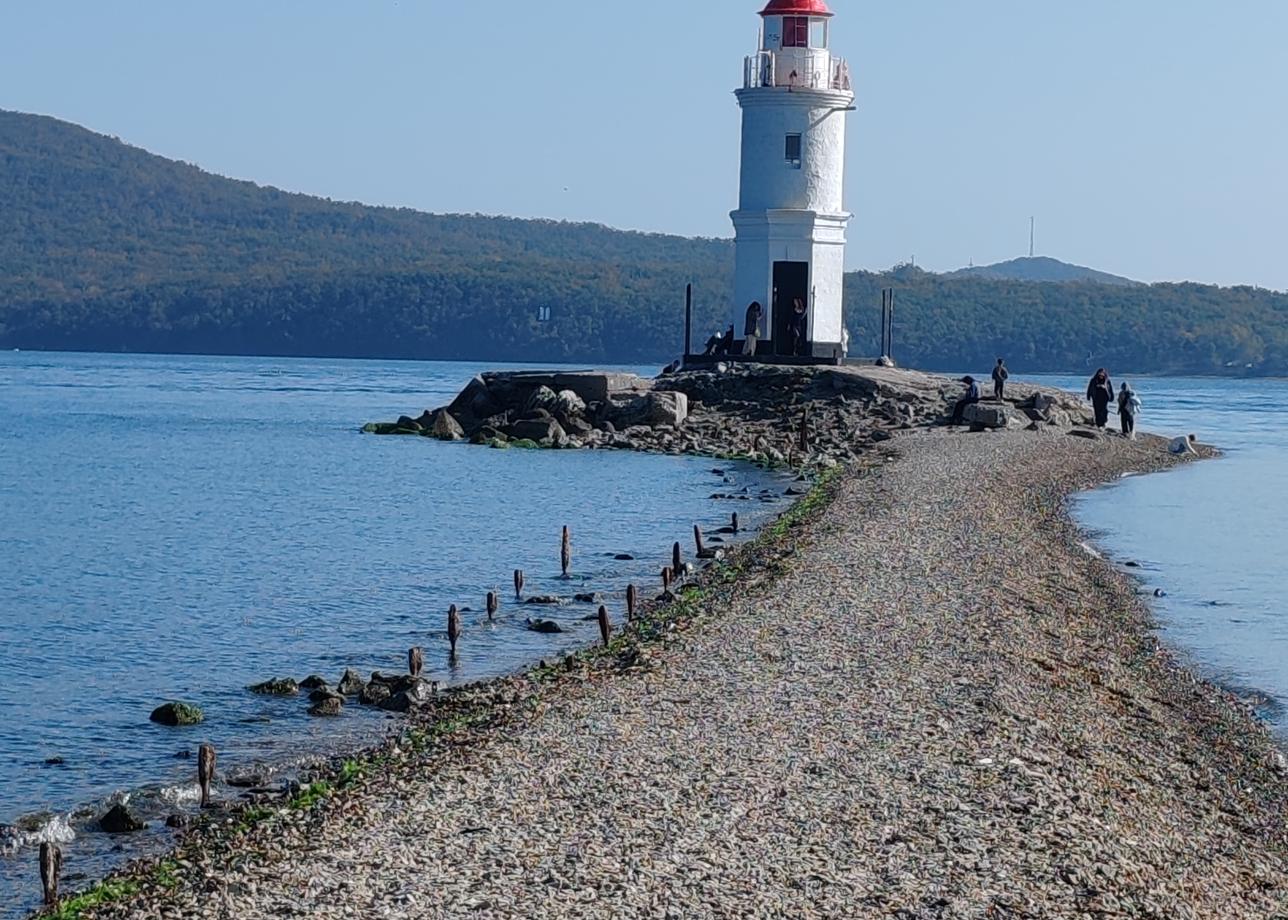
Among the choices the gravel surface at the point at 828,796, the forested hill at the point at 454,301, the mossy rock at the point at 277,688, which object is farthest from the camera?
the forested hill at the point at 454,301

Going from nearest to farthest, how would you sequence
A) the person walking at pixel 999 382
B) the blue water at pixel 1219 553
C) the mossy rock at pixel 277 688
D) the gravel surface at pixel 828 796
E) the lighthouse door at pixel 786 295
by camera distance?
the gravel surface at pixel 828 796
the mossy rock at pixel 277 688
the blue water at pixel 1219 553
the lighthouse door at pixel 786 295
the person walking at pixel 999 382

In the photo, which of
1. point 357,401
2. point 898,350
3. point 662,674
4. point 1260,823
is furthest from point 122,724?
point 898,350

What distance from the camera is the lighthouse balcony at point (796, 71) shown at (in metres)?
37.8

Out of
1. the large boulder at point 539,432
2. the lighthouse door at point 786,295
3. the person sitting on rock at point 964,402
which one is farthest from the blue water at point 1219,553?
the large boulder at point 539,432

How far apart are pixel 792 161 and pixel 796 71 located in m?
1.86

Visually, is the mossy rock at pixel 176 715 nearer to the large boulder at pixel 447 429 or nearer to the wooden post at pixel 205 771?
the wooden post at pixel 205 771

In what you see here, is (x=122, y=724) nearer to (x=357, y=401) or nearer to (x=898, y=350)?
(x=357, y=401)

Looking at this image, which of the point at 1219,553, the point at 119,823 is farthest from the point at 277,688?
the point at 1219,553

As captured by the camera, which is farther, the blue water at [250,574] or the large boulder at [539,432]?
the large boulder at [539,432]

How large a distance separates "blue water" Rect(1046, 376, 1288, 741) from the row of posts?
471cm

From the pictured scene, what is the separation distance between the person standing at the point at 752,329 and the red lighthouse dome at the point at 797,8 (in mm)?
6005

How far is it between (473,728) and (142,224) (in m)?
187

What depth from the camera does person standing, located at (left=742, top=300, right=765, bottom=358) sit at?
127ft

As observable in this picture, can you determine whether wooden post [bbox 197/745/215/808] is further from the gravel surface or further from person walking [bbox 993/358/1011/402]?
person walking [bbox 993/358/1011/402]
